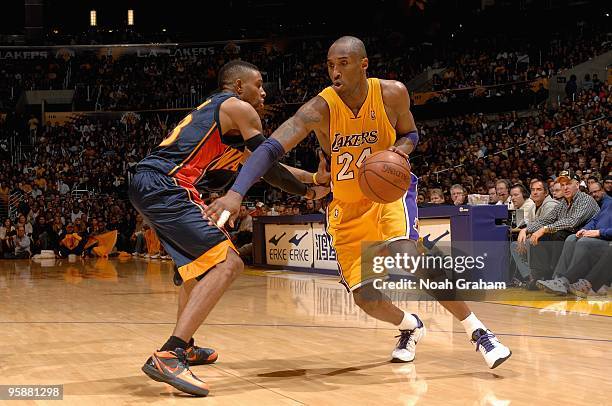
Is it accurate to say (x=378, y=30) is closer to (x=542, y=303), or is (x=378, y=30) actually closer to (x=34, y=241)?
(x=34, y=241)

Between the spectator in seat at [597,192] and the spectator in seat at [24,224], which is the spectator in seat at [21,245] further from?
the spectator in seat at [597,192]

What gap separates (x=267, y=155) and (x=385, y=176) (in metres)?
0.71

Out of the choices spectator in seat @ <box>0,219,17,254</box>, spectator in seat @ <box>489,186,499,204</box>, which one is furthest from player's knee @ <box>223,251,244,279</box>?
spectator in seat @ <box>0,219,17,254</box>

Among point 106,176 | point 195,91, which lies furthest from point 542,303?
point 195,91

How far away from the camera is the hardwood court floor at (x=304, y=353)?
3584mm

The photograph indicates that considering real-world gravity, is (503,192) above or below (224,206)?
below

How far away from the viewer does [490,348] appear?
13.3 feet

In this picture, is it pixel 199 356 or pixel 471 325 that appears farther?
pixel 199 356

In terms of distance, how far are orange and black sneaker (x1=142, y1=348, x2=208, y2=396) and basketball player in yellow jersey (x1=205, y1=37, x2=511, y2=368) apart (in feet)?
4.01

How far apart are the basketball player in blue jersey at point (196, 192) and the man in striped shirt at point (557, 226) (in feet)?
15.4

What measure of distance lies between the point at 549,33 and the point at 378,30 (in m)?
7.78

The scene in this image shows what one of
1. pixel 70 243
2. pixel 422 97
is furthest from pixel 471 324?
pixel 422 97

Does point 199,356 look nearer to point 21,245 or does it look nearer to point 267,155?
point 267,155

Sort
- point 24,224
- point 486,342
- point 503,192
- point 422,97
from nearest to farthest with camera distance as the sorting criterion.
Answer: point 486,342 → point 503,192 → point 24,224 → point 422,97
